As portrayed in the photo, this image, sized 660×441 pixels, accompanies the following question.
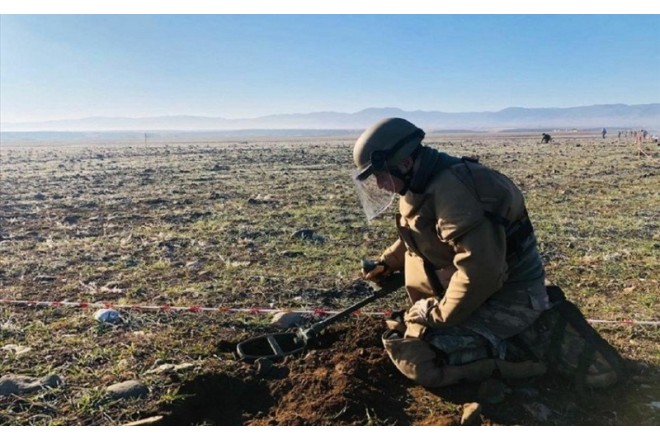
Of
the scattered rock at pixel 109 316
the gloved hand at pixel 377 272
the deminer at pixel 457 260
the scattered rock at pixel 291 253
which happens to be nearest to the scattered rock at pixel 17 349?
the scattered rock at pixel 109 316

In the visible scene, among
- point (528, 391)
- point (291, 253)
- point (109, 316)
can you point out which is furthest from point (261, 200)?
point (528, 391)

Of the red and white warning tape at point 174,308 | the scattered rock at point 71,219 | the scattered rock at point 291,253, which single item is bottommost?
the red and white warning tape at point 174,308

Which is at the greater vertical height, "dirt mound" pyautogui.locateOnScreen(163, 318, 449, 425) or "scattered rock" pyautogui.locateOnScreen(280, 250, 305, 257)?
"scattered rock" pyautogui.locateOnScreen(280, 250, 305, 257)

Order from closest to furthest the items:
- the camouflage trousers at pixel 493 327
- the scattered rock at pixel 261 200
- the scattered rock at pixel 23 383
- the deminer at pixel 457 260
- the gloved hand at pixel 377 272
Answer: the deminer at pixel 457 260, the camouflage trousers at pixel 493 327, the scattered rock at pixel 23 383, the gloved hand at pixel 377 272, the scattered rock at pixel 261 200

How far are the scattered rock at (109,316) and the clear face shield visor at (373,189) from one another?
311cm

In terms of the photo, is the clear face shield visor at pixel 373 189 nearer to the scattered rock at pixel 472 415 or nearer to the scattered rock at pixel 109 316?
the scattered rock at pixel 472 415

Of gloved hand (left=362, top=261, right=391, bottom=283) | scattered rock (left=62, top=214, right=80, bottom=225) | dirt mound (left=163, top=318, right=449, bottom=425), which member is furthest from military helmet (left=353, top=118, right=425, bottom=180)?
scattered rock (left=62, top=214, right=80, bottom=225)

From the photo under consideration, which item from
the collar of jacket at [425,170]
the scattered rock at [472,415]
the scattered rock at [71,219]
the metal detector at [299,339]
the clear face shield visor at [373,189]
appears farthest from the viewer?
the scattered rock at [71,219]

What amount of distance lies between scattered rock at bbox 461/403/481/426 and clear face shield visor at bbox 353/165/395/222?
1.54 metres

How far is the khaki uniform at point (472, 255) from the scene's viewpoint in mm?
3998

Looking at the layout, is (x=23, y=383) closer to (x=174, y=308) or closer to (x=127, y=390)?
(x=127, y=390)

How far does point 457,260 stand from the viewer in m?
4.06

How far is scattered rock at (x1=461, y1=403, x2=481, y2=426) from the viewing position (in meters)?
3.91

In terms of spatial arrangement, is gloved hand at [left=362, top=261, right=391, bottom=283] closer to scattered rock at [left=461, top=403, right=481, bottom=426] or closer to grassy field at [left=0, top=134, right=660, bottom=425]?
grassy field at [left=0, top=134, right=660, bottom=425]
